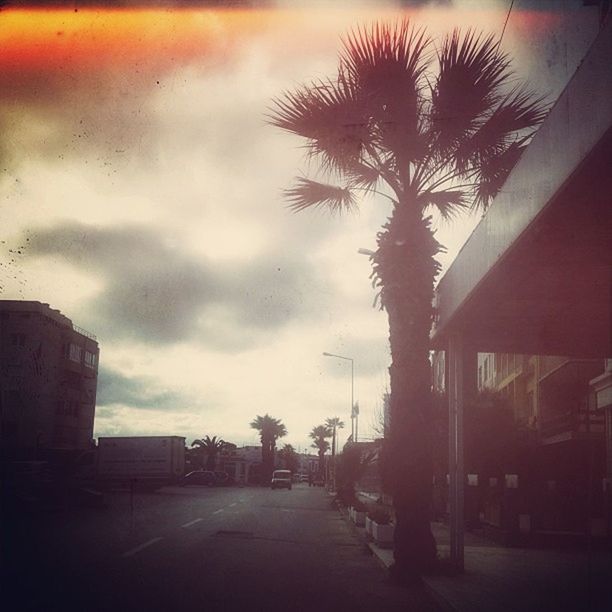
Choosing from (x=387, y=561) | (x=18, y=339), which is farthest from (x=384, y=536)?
(x=18, y=339)

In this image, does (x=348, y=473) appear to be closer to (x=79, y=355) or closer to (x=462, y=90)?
(x=462, y=90)

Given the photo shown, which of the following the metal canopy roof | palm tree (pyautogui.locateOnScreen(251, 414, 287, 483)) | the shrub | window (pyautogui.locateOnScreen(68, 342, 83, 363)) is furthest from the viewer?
palm tree (pyautogui.locateOnScreen(251, 414, 287, 483))

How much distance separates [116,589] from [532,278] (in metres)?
7.01

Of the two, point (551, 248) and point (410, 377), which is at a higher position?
point (551, 248)

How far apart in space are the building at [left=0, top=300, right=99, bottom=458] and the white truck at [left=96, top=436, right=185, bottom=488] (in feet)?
25.8

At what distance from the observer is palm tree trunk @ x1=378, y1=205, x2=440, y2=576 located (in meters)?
12.1

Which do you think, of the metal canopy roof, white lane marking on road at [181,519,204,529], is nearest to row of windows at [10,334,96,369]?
white lane marking on road at [181,519,204,529]

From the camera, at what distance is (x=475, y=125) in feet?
41.1

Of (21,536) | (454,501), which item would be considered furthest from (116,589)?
(21,536)

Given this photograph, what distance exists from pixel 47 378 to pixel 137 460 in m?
20.2

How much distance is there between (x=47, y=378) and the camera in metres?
62.1

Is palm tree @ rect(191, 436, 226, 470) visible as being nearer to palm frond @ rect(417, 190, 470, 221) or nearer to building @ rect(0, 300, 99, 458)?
building @ rect(0, 300, 99, 458)

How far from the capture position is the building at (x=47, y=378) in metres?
55.8

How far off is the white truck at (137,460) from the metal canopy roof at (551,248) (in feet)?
111
